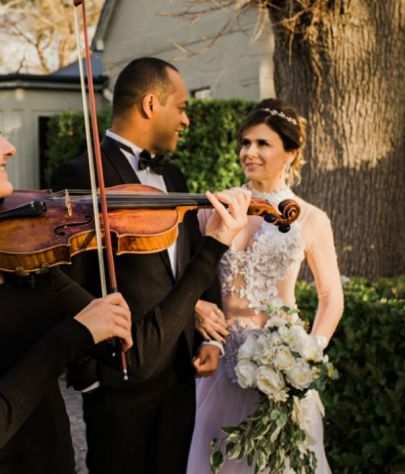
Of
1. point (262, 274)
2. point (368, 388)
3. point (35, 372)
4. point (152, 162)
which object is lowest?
point (368, 388)

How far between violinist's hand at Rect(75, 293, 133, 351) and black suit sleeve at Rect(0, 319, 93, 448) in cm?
2

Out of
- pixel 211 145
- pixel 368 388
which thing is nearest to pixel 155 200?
pixel 368 388

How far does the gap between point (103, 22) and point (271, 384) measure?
773 inches

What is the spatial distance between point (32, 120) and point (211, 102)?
9.34 m

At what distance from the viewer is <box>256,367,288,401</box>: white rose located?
3309 millimetres

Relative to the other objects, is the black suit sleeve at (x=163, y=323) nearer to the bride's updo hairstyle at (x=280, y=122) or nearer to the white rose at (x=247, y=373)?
the white rose at (x=247, y=373)

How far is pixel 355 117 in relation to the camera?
292 inches

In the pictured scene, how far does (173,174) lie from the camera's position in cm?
363

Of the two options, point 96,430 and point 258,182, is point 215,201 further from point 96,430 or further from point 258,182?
point 258,182

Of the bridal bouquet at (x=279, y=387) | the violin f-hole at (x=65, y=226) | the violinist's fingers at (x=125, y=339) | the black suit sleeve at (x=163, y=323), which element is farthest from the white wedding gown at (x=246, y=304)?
the violinist's fingers at (x=125, y=339)

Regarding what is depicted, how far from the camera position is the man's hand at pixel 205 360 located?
3354mm

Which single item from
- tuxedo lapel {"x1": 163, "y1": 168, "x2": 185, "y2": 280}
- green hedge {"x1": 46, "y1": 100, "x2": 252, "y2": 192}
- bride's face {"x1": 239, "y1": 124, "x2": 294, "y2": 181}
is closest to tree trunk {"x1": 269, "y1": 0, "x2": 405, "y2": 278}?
bride's face {"x1": 239, "y1": 124, "x2": 294, "y2": 181}

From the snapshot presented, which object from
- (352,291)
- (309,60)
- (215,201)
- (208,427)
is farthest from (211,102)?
(215,201)

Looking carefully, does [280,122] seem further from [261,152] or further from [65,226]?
[65,226]
